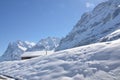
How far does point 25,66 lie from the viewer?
6.21m

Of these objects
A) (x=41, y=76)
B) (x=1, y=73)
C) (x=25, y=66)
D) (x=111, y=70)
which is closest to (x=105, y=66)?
(x=111, y=70)

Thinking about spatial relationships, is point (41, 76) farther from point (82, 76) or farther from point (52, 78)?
point (82, 76)

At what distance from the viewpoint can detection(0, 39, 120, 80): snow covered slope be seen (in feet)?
14.8

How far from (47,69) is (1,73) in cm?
202

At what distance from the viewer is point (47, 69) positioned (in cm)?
540

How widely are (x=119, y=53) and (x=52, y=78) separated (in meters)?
1.46

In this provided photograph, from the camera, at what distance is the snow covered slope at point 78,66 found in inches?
177

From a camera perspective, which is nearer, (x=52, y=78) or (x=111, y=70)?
(x=111, y=70)

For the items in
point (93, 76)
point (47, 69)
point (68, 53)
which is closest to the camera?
point (93, 76)

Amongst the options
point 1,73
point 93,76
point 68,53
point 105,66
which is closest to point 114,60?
point 105,66

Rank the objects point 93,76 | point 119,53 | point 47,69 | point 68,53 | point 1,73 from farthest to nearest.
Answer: point 1,73, point 68,53, point 47,69, point 119,53, point 93,76

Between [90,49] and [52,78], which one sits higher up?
[90,49]

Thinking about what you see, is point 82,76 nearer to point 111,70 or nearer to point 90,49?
point 111,70

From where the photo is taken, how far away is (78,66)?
16.5ft
